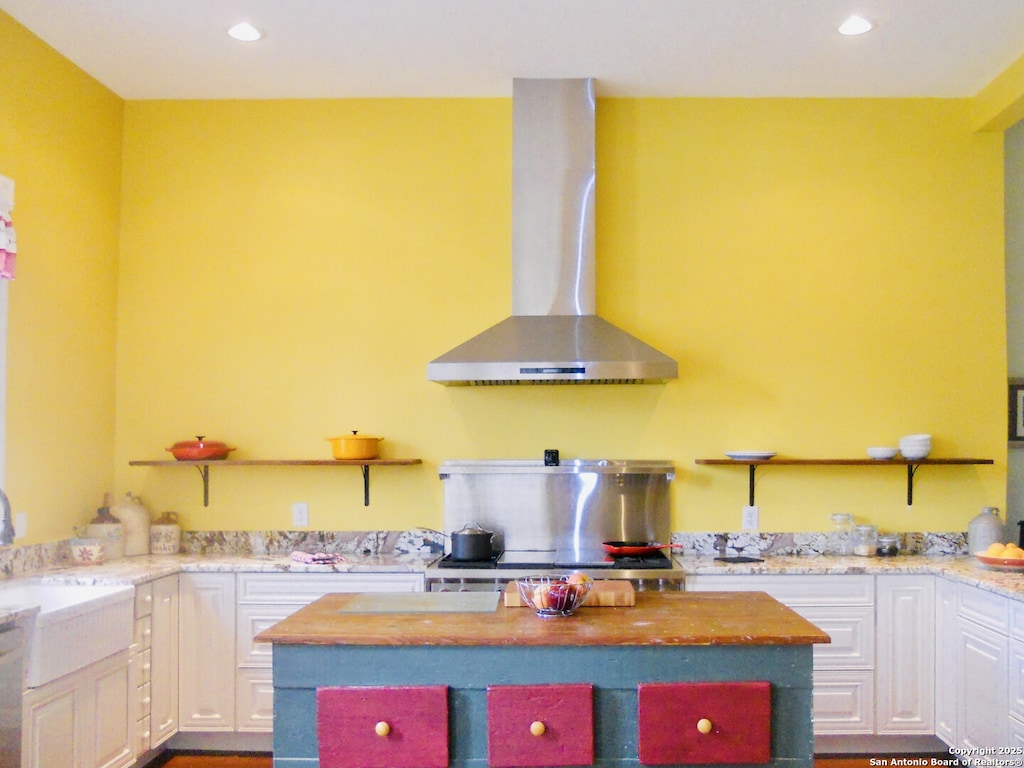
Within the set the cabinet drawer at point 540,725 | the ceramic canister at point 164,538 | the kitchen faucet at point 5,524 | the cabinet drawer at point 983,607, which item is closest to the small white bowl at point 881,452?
the cabinet drawer at point 983,607

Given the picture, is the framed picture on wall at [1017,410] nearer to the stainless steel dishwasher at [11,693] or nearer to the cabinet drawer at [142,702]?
the cabinet drawer at [142,702]

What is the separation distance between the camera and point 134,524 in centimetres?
412

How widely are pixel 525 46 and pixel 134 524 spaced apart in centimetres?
280

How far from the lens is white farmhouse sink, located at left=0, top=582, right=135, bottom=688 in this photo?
2.84 meters

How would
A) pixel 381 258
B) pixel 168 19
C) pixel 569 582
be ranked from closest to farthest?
1. pixel 569 582
2. pixel 168 19
3. pixel 381 258

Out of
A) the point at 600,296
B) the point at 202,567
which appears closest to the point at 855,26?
the point at 600,296

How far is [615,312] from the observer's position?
4.28 m

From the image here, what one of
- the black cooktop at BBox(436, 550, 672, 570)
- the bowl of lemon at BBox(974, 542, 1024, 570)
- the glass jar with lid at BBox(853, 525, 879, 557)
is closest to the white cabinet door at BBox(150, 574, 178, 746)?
the black cooktop at BBox(436, 550, 672, 570)

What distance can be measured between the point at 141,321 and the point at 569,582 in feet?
9.38

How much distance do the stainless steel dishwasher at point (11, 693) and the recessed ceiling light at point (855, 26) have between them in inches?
145

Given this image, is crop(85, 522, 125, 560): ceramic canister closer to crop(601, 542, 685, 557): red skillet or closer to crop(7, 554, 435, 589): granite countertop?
crop(7, 554, 435, 589): granite countertop

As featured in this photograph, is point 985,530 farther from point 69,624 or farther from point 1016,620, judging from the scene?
point 69,624

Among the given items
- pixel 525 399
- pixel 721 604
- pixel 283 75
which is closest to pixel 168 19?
pixel 283 75

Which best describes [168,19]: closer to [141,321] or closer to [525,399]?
[141,321]
